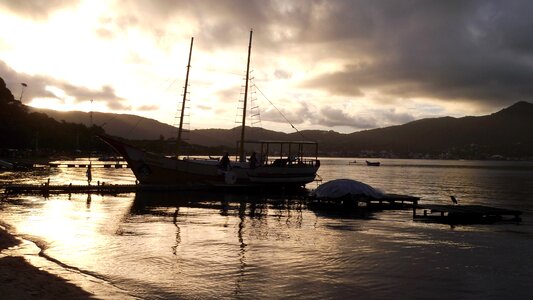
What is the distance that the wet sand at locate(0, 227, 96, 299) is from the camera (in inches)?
491

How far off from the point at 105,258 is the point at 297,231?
11099 mm

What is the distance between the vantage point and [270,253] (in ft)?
62.7

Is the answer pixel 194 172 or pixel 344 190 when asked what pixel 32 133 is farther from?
pixel 344 190

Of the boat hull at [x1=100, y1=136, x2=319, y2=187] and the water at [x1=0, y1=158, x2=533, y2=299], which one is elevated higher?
the boat hull at [x1=100, y1=136, x2=319, y2=187]

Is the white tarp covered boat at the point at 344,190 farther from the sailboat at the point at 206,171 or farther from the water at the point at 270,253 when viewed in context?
the sailboat at the point at 206,171

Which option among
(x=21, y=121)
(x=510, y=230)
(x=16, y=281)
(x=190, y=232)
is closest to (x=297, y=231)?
(x=190, y=232)

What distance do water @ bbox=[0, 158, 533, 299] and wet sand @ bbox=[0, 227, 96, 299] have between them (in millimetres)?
579

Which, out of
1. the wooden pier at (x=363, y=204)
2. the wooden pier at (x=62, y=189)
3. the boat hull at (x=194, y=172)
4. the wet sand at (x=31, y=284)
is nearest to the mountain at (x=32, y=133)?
the boat hull at (x=194, y=172)

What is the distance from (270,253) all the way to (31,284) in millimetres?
8999

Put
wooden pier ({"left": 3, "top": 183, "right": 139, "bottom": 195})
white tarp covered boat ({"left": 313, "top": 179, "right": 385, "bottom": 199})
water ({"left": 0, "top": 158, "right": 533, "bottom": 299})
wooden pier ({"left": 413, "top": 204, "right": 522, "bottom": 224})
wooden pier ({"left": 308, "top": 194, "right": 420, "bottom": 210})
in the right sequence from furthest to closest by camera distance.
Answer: wooden pier ({"left": 3, "top": 183, "right": 139, "bottom": 195}), wooden pier ({"left": 308, "top": 194, "right": 420, "bottom": 210}), white tarp covered boat ({"left": 313, "top": 179, "right": 385, "bottom": 199}), wooden pier ({"left": 413, "top": 204, "right": 522, "bottom": 224}), water ({"left": 0, "top": 158, "right": 533, "bottom": 299})

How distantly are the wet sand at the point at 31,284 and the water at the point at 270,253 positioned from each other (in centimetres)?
58

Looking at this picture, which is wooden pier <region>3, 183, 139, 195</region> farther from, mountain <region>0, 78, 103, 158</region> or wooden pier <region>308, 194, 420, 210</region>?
mountain <region>0, 78, 103, 158</region>

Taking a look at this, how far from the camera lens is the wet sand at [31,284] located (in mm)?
12477

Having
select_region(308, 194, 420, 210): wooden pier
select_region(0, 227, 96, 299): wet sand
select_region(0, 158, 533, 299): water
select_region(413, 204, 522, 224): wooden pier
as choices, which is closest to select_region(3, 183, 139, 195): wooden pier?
select_region(0, 158, 533, 299): water
